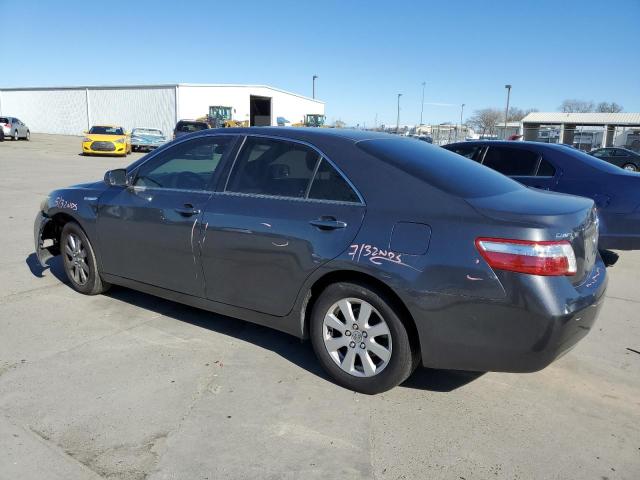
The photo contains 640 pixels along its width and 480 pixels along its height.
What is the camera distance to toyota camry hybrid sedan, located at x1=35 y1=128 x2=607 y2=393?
9.25 feet

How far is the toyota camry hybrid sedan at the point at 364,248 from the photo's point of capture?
282 cm

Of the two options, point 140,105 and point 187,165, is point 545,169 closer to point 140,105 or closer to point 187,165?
point 187,165

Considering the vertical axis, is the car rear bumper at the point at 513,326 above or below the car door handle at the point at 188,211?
below

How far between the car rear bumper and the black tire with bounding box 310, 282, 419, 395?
125 mm

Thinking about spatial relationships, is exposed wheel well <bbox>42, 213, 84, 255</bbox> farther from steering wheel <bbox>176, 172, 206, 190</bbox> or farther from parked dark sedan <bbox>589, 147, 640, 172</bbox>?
parked dark sedan <bbox>589, 147, 640, 172</bbox>

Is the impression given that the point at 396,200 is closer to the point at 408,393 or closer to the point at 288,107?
the point at 408,393

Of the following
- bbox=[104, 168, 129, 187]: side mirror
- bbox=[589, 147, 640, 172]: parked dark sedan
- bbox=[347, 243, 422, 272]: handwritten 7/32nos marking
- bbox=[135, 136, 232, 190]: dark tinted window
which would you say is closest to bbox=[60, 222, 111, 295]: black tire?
bbox=[104, 168, 129, 187]: side mirror

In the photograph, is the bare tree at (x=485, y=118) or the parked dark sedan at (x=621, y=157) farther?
the bare tree at (x=485, y=118)

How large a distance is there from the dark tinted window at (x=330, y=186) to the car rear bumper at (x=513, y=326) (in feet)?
2.96

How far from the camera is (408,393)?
3.39 meters

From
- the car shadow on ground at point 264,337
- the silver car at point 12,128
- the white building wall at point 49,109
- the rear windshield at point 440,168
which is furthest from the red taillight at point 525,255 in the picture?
the white building wall at point 49,109

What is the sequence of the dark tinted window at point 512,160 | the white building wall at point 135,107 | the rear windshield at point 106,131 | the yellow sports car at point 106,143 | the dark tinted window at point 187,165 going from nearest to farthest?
the dark tinted window at point 187,165 < the dark tinted window at point 512,160 < the yellow sports car at point 106,143 < the rear windshield at point 106,131 < the white building wall at point 135,107

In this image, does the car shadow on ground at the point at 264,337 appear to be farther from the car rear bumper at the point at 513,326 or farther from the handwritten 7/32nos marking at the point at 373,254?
the handwritten 7/32nos marking at the point at 373,254

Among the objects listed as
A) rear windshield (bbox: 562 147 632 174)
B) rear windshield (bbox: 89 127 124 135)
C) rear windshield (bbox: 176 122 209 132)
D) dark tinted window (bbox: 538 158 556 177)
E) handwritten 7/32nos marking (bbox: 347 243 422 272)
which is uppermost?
rear windshield (bbox: 176 122 209 132)
